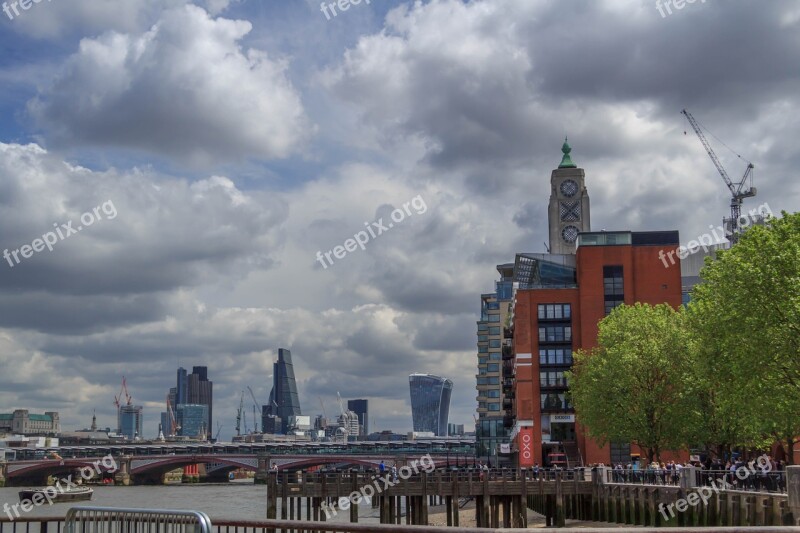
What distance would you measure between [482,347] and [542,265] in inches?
2926

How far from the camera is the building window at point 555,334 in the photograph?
11162cm

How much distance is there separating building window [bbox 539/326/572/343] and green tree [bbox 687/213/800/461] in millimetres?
59783

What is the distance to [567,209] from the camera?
538ft

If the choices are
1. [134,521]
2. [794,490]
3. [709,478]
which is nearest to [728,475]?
A: [709,478]

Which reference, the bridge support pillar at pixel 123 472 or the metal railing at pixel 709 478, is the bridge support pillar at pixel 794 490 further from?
the bridge support pillar at pixel 123 472

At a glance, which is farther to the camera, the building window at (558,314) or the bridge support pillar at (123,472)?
the bridge support pillar at (123,472)

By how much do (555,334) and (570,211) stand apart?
5539 centimetres

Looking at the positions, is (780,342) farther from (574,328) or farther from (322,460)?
(322,460)

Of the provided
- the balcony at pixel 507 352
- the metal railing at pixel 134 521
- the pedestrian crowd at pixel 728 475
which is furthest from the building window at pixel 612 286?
the metal railing at pixel 134 521

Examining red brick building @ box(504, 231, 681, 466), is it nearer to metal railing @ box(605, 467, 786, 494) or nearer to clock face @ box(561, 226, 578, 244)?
metal railing @ box(605, 467, 786, 494)

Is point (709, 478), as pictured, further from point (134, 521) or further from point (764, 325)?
point (134, 521)

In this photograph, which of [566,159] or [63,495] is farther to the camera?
[566,159]

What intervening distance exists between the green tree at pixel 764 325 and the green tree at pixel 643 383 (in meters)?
18.9

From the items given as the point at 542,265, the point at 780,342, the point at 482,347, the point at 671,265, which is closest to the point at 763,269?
the point at 780,342
